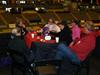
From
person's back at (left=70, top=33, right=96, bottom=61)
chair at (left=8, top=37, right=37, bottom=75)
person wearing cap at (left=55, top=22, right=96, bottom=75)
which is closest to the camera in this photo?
chair at (left=8, top=37, right=37, bottom=75)

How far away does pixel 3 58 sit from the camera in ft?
21.0

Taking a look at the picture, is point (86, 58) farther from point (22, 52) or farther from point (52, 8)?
point (52, 8)

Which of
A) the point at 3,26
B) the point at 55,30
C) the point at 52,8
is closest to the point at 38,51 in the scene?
the point at 55,30

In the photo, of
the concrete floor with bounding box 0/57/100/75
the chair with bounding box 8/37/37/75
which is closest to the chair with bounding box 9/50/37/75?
the chair with bounding box 8/37/37/75

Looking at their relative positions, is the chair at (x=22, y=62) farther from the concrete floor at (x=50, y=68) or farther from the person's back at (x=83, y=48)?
the person's back at (x=83, y=48)

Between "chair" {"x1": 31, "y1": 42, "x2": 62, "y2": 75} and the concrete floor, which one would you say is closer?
Result: "chair" {"x1": 31, "y1": 42, "x2": 62, "y2": 75}

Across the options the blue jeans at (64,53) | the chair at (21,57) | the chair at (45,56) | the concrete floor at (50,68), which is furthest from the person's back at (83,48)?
the chair at (21,57)

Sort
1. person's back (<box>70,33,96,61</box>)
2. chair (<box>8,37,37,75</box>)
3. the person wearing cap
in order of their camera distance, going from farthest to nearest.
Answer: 1. person's back (<box>70,33,96,61</box>)
2. the person wearing cap
3. chair (<box>8,37,37,75</box>)

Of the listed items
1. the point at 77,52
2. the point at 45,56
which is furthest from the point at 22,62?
the point at 77,52

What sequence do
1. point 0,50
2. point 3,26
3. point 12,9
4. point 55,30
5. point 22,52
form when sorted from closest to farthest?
point 22,52 → point 0,50 → point 55,30 → point 3,26 → point 12,9

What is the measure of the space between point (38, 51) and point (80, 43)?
82cm

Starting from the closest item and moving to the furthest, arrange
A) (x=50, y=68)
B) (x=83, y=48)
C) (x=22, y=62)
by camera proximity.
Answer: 1. (x=22, y=62)
2. (x=83, y=48)
3. (x=50, y=68)

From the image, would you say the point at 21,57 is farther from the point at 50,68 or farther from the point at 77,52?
the point at 77,52

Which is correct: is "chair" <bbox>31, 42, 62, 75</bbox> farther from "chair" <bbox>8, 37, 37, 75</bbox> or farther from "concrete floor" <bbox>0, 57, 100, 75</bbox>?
"concrete floor" <bbox>0, 57, 100, 75</bbox>
